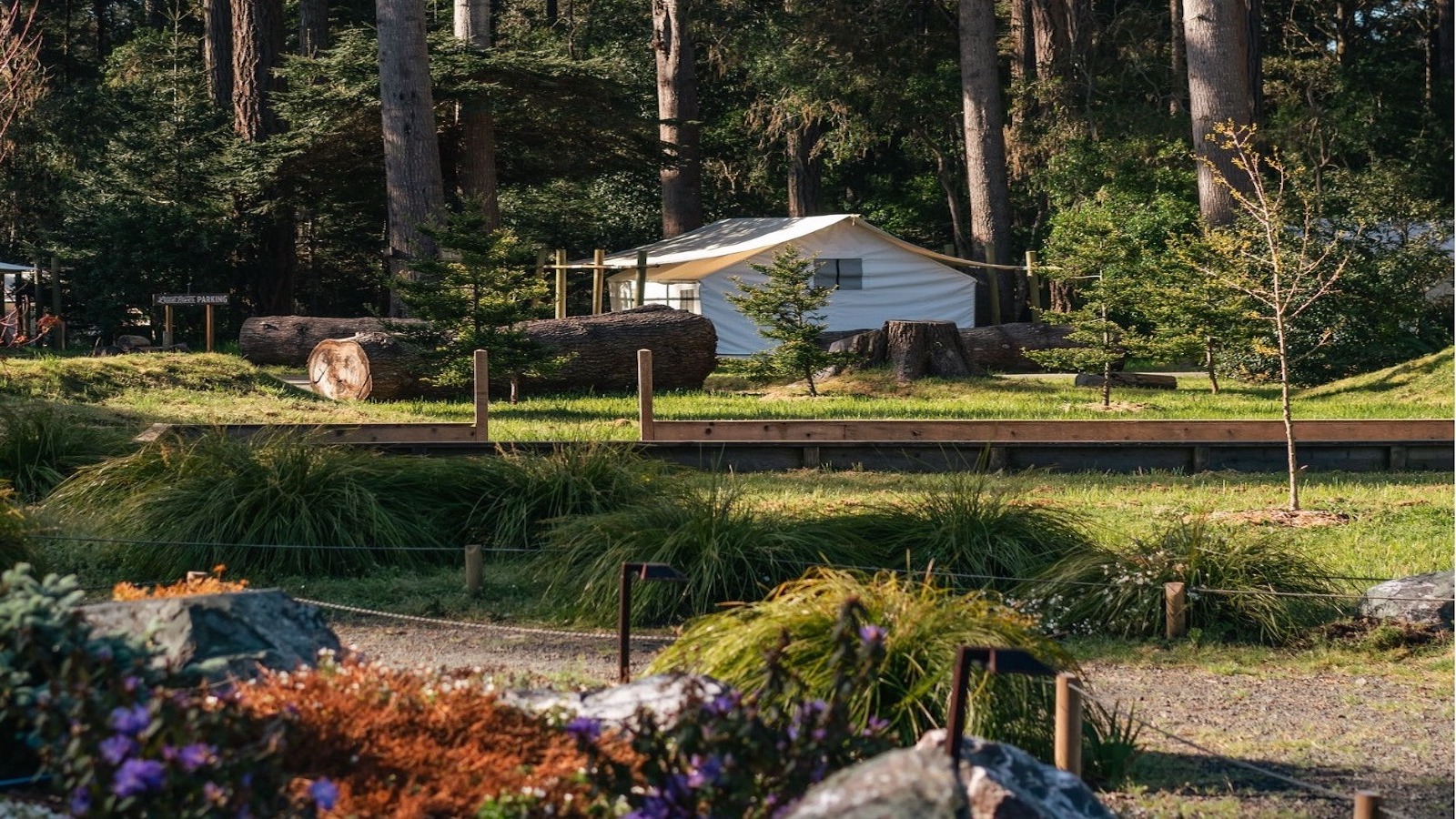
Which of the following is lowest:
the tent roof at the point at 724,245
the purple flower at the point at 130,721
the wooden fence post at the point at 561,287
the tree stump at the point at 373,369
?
the purple flower at the point at 130,721

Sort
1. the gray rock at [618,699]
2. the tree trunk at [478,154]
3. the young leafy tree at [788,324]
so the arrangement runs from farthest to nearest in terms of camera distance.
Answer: the tree trunk at [478,154] < the young leafy tree at [788,324] < the gray rock at [618,699]

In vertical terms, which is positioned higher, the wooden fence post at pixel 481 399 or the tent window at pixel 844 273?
the tent window at pixel 844 273

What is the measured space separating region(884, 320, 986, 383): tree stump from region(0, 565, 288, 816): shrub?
18809mm

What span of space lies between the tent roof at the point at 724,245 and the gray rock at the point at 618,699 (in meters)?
24.9

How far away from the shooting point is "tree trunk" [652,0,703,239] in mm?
35062

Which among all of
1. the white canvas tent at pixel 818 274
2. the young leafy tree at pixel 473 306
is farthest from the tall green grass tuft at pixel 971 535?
the white canvas tent at pixel 818 274

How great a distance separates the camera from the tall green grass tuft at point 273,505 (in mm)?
9758

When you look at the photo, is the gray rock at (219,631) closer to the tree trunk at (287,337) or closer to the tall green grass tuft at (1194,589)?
the tall green grass tuft at (1194,589)

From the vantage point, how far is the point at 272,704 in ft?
15.4

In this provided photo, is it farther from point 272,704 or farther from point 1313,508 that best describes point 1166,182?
point 272,704

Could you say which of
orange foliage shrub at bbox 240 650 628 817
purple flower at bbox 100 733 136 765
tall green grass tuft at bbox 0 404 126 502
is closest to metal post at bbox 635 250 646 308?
tall green grass tuft at bbox 0 404 126 502

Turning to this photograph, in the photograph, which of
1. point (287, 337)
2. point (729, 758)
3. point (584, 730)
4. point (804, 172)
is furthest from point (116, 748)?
point (804, 172)

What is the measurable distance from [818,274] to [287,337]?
10.8 metres

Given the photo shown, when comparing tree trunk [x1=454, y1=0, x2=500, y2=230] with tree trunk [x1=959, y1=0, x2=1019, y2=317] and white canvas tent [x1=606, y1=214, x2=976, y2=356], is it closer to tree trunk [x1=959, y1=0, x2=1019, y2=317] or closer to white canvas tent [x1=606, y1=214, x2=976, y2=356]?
white canvas tent [x1=606, y1=214, x2=976, y2=356]
